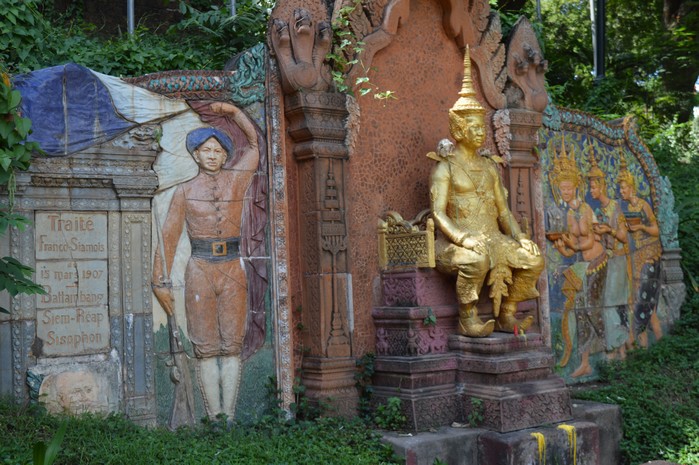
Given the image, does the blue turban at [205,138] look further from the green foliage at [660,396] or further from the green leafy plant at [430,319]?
the green foliage at [660,396]

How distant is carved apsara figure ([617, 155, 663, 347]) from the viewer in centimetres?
1036

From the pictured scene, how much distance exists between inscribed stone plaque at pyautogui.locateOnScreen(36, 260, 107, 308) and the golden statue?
9.44 ft

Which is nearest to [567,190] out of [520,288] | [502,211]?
[502,211]

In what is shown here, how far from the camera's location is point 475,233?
24.9 feet

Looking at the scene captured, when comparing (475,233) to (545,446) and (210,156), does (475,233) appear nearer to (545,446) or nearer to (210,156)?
(545,446)

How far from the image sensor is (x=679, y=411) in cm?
858

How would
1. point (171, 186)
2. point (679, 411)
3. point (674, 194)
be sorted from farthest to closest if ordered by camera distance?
point (674, 194) → point (679, 411) → point (171, 186)

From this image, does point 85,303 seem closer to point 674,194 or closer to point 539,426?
point 539,426

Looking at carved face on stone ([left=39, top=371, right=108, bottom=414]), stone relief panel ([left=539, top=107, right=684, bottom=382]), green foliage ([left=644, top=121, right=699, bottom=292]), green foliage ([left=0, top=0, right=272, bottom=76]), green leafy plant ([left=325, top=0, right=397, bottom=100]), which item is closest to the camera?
carved face on stone ([left=39, top=371, right=108, bottom=414])

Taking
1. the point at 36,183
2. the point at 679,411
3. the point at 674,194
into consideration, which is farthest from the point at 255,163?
the point at 674,194

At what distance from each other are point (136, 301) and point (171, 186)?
0.98 m

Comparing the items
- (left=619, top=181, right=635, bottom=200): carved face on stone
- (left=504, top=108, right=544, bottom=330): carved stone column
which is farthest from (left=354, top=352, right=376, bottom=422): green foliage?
(left=619, top=181, right=635, bottom=200): carved face on stone

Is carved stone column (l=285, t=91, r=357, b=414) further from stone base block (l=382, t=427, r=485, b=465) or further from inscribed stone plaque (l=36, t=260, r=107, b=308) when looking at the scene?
inscribed stone plaque (l=36, t=260, r=107, b=308)

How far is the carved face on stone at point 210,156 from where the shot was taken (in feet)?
→ 23.2
